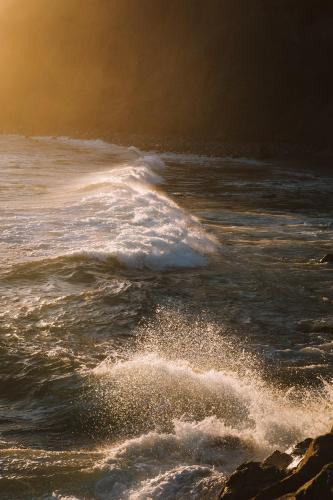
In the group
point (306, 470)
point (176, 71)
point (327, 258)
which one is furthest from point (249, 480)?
point (176, 71)

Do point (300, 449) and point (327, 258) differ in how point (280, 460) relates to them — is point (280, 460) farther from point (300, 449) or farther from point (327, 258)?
point (327, 258)

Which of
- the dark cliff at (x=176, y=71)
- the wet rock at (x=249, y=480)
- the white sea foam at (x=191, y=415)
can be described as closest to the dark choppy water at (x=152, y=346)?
the white sea foam at (x=191, y=415)

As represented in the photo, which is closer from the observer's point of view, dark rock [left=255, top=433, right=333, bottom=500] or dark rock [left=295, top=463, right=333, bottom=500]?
dark rock [left=295, top=463, right=333, bottom=500]

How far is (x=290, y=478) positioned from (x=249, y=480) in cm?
37

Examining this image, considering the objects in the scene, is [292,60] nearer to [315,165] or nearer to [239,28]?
[239,28]

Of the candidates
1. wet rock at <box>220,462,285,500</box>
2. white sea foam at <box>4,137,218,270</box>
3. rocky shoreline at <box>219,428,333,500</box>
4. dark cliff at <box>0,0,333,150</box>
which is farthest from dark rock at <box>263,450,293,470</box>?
dark cliff at <box>0,0,333,150</box>

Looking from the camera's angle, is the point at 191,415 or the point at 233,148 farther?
the point at 233,148

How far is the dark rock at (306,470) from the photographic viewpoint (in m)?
4.64

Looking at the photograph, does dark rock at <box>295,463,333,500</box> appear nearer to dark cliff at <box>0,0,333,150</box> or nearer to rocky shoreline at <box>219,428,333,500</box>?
rocky shoreline at <box>219,428,333,500</box>

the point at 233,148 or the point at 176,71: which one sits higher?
the point at 176,71

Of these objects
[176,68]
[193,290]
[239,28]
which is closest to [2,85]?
[176,68]

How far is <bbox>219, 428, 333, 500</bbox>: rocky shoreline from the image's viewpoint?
443 cm

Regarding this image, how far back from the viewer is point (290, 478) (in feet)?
15.5

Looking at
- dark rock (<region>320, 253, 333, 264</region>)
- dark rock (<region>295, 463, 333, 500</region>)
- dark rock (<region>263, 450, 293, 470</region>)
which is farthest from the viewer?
dark rock (<region>320, 253, 333, 264</region>)
